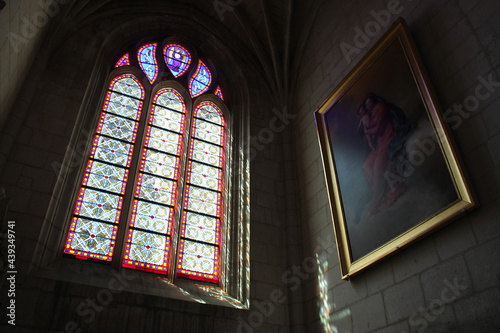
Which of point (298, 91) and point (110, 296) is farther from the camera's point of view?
point (298, 91)

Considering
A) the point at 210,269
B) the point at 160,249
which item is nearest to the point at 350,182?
the point at 210,269

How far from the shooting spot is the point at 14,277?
16.0 feet

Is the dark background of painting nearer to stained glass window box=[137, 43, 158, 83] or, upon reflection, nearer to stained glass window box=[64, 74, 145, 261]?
stained glass window box=[64, 74, 145, 261]

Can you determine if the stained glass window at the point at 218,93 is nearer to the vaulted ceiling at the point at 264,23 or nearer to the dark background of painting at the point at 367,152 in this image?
the vaulted ceiling at the point at 264,23

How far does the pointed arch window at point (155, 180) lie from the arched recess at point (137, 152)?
150 mm

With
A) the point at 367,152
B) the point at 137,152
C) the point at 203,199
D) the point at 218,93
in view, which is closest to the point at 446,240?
the point at 367,152

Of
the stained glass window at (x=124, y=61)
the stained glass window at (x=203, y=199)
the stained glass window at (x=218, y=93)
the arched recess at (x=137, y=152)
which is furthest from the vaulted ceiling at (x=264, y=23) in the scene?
the stained glass window at (x=203, y=199)

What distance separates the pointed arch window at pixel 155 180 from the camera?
20.0 ft

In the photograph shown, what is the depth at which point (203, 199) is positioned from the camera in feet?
23.0

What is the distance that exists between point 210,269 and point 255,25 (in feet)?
17.3

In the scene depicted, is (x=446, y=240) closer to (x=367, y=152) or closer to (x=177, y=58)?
(x=367, y=152)

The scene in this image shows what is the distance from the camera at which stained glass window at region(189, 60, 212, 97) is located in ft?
27.3

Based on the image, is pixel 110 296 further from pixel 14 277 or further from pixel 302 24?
pixel 302 24

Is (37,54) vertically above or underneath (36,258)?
above
